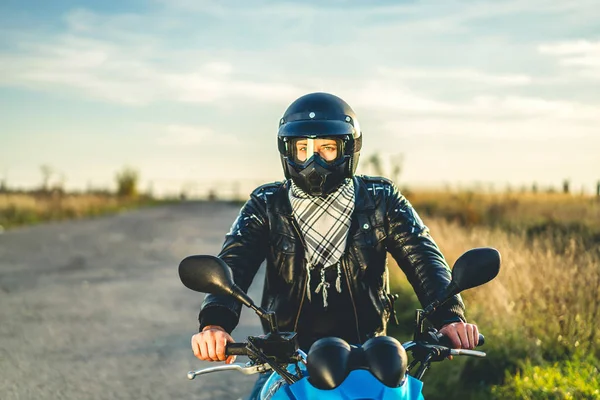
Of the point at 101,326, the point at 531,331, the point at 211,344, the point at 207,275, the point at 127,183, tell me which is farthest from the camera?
the point at 127,183

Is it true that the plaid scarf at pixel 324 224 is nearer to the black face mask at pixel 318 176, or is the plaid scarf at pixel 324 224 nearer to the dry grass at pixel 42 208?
the black face mask at pixel 318 176

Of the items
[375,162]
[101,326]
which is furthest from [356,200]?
[375,162]

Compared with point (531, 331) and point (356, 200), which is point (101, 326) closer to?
point (531, 331)

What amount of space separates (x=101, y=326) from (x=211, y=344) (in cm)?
674

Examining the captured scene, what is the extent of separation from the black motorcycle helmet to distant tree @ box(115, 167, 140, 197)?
50603 millimetres

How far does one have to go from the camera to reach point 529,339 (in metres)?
6.73

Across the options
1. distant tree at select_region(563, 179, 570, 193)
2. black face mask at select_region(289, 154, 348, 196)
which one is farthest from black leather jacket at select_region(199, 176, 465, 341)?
distant tree at select_region(563, 179, 570, 193)

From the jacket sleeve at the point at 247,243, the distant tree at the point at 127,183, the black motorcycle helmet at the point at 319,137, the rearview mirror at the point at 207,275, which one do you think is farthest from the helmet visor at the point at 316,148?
the distant tree at the point at 127,183

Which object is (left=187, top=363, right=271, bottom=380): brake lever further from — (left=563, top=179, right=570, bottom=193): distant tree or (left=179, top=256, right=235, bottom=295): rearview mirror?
(left=563, top=179, right=570, bottom=193): distant tree

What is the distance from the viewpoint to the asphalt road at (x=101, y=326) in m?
6.80

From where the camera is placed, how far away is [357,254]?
386 centimetres

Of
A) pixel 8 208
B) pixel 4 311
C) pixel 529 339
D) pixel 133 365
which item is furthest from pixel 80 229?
pixel 529 339

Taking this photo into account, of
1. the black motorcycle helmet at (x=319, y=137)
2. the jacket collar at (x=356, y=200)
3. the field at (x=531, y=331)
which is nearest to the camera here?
the black motorcycle helmet at (x=319, y=137)

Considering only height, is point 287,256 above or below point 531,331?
above
